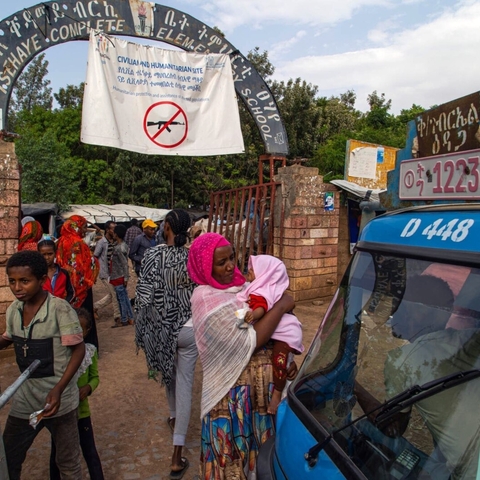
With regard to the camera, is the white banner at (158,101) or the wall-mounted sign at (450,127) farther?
the white banner at (158,101)

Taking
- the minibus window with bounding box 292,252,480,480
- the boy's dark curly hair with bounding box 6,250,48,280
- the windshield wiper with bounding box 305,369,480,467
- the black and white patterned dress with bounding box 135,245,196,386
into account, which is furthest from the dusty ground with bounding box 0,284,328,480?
the windshield wiper with bounding box 305,369,480,467

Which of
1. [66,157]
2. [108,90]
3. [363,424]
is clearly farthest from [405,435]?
[66,157]

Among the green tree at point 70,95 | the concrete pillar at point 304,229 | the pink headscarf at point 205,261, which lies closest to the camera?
the pink headscarf at point 205,261

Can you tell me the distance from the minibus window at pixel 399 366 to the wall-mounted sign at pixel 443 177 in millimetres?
821

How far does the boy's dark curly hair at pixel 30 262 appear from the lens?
208 centimetres

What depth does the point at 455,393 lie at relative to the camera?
116 centimetres

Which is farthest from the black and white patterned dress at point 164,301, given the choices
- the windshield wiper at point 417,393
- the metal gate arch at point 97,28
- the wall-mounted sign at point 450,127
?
the metal gate arch at point 97,28

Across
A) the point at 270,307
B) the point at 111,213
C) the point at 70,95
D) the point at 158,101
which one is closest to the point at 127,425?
the point at 270,307

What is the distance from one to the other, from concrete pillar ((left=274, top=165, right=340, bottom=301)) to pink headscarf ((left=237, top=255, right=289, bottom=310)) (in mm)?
5231

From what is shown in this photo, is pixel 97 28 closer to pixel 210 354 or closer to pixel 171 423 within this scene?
pixel 171 423

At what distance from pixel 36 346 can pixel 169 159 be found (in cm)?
1973

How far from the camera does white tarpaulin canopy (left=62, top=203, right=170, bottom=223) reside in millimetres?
17578

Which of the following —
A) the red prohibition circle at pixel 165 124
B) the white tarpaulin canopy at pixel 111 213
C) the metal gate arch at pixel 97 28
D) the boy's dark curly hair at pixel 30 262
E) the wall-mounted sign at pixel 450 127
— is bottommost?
the white tarpaulin canopy at pixel 111 213

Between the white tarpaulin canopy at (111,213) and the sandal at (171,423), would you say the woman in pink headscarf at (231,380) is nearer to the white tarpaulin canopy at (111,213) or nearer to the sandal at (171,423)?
the sandal at (171,423)
